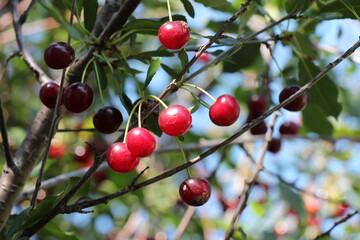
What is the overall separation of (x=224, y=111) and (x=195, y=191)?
7.6 inches

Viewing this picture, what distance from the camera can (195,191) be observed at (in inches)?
45.2

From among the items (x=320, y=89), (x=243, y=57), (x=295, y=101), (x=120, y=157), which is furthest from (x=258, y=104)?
(x=120, y=157)

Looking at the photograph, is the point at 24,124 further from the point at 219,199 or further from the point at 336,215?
the point at 336,215

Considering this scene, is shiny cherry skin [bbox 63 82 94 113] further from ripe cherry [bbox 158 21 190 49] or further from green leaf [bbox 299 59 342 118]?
green leaf [bbox 299 59 342 118]

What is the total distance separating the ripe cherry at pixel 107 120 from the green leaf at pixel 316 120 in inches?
43.6

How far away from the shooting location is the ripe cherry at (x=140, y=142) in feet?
3.51

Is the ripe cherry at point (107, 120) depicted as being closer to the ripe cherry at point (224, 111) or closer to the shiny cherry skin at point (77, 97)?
the shiny cherry skin at point (77, 97)

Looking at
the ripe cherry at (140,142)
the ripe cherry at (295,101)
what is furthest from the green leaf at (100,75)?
the ripe cherry at (295,101)

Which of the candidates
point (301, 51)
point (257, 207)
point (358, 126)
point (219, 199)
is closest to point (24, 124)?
point (219, 199)

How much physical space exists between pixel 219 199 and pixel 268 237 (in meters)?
1.08

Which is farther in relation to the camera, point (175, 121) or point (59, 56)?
point (59, 56)

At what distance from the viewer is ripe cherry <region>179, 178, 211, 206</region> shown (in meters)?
1.15

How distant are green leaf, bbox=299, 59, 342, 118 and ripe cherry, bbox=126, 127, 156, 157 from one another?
33.0 inches

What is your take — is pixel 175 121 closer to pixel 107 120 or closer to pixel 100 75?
pixel 107 120
